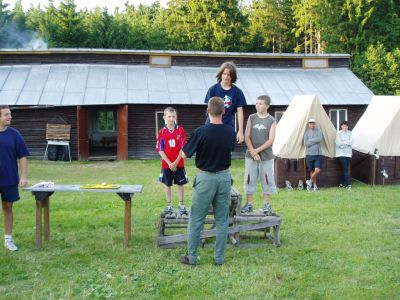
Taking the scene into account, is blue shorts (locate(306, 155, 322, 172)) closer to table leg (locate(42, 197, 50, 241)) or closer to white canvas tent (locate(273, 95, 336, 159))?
white canvas tent (locate(273, 95, 336, 159))

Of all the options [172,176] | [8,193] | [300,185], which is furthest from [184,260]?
[300,185]

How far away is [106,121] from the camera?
25219mm

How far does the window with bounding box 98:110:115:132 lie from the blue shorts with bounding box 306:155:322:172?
50.2ft

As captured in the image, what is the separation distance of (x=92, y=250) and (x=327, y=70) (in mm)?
19851

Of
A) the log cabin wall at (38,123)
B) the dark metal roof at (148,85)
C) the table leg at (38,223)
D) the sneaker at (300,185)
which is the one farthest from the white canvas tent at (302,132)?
the log cabin wall at (38,123)

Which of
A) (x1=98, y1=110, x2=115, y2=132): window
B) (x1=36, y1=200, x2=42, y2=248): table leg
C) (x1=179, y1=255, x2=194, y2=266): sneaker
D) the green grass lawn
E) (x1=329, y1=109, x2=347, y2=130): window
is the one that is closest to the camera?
the green grass lawn

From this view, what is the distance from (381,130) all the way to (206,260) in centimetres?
816

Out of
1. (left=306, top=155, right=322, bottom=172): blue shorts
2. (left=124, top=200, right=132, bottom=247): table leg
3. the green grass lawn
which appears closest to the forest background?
(left=306, top=155, right=322, bottom=172): blue shorts

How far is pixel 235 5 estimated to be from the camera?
3978 cm

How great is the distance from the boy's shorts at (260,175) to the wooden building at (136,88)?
40.8 ft

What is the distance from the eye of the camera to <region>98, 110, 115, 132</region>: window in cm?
2528

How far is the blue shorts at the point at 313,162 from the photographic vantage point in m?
11.5

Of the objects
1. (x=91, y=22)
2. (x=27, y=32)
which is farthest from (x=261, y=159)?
(x=27, y=32)

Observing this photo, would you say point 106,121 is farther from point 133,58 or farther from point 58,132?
point 58,132
